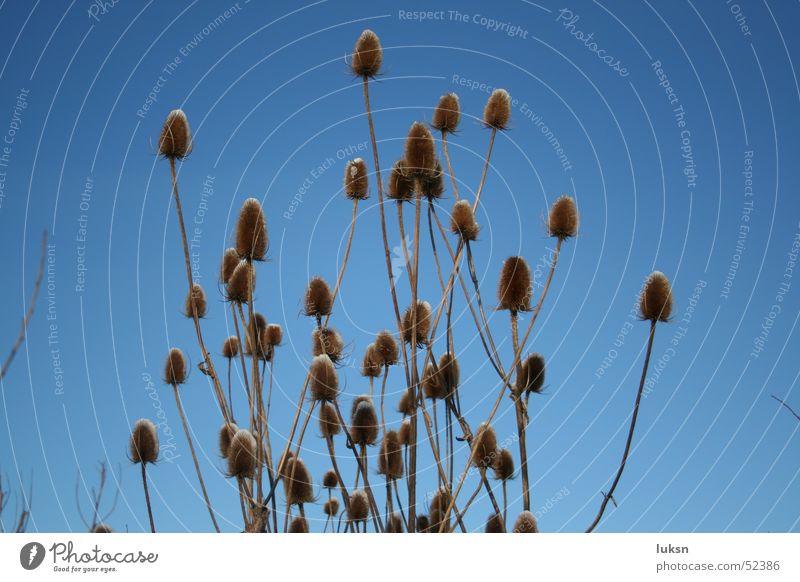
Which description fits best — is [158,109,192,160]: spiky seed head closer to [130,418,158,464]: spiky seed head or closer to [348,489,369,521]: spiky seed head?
[130,418,158,464]: spiky seed head

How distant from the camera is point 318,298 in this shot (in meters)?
5.55

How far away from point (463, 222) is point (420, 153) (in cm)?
58

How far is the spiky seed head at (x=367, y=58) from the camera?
577 centimetres

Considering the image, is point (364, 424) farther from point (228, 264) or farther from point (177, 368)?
point (177, 368)

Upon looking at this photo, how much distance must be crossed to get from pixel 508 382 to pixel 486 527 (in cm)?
124

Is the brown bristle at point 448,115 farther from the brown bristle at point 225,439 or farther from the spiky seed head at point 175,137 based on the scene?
the brown bristle at point 225,439

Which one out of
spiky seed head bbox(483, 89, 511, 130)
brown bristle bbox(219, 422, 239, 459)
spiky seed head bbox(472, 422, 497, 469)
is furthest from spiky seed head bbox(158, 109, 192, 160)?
spiky seed head bbox(472, 422, 497, 469)

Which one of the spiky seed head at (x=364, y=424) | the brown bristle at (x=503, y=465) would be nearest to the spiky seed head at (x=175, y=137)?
the spiky seed head at (x=364, y=424)

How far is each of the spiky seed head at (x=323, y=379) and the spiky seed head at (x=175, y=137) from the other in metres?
1.61

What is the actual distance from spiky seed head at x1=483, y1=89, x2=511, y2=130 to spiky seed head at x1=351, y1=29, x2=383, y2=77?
2.99 feet

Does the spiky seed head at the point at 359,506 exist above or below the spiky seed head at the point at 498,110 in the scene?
below

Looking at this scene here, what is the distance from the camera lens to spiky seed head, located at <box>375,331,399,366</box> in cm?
598

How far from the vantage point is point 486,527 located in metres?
5.58
